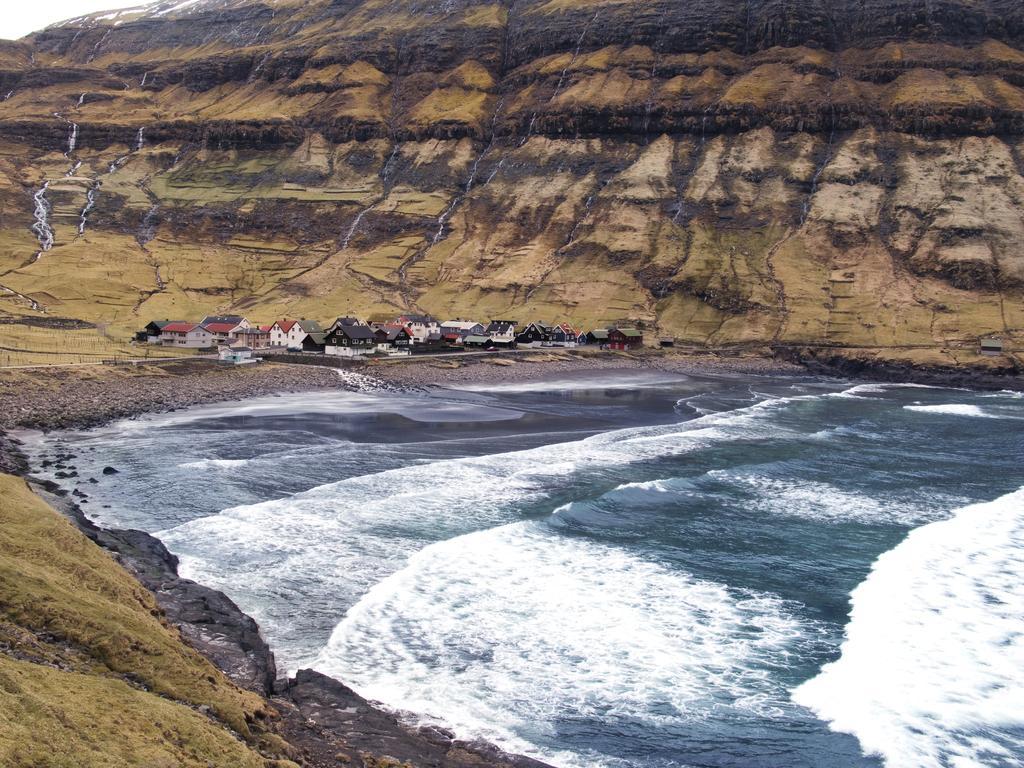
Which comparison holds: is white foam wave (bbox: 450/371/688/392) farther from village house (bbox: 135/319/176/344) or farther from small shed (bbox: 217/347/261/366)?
village house (bbox: 135/319/176/344)

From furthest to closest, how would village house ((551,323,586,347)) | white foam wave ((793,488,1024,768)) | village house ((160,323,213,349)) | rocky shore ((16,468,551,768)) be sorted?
village house ((551,323,586,347))
village house ((160,323,213,349))
white foam wave ((793,488,1024,768))
rocky shore ((16,468,551,768))

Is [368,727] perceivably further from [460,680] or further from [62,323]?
[62,323]

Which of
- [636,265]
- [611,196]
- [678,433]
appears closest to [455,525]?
[678,433]

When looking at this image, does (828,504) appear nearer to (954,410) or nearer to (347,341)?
(954,410)

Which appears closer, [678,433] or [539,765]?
[539,765]

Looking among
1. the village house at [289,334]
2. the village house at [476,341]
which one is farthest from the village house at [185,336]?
the village house at [476,341]

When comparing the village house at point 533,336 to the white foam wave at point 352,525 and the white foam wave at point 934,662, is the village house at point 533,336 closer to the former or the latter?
the white foam wave at point 352,525

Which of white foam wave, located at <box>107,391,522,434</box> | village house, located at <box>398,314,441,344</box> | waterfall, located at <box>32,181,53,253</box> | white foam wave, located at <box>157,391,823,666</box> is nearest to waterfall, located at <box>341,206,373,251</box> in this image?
village house, located at <box>398,314,441,344</box>
